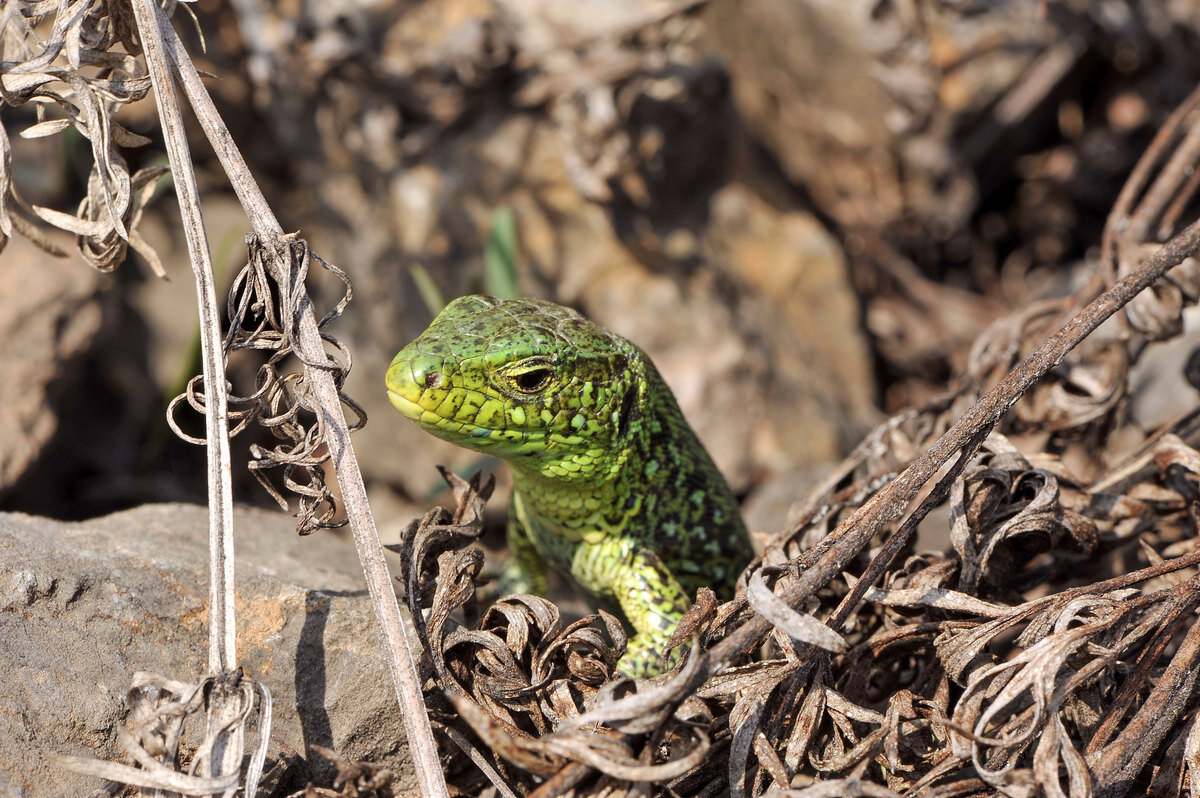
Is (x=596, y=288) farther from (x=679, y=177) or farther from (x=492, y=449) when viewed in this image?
(x=492, y=449)

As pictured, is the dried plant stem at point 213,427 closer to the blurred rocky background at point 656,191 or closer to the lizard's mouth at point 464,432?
the lizard's mouth at point 464,432

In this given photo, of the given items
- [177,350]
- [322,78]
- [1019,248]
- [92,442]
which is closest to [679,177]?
[322,78]

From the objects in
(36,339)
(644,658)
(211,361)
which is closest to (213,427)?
(211,361)

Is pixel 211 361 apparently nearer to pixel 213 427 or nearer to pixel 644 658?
pixel 213 427

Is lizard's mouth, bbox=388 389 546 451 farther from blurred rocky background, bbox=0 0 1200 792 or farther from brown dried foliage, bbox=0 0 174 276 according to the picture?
blurred rocky background, bbox=0 0 1200 792

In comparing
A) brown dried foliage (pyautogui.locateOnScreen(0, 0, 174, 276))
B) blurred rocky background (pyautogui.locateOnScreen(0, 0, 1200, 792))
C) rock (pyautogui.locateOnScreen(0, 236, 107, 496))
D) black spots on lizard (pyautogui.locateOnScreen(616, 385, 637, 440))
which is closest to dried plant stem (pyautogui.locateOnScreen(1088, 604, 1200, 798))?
black spots on lizard (pyautogui.locateOnScreen(616, 385, 637, 440))

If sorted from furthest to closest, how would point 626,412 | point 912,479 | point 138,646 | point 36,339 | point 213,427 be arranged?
point 36,339 < point 626,412 < point 138,646 < point 912,479 < point 213,427

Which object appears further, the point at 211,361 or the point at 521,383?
the point at 521,383
